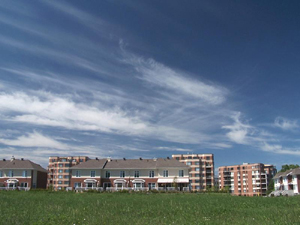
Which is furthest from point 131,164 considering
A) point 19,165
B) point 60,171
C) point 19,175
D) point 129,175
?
point 60,171

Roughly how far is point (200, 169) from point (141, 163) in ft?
148

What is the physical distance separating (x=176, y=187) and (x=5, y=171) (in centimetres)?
3942

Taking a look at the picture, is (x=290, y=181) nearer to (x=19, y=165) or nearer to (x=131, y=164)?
(x=131, y=164)

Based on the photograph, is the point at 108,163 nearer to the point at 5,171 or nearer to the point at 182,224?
the point at 5,171

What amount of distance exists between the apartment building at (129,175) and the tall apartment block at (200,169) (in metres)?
41.3

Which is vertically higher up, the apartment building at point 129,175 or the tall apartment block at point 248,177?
the apartment building at point 129,175

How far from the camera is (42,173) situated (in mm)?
78125

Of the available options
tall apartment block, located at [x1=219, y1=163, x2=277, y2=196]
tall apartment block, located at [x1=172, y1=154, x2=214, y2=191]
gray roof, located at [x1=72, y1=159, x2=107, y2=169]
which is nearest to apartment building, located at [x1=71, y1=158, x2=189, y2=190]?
gray roof, located at [x1=72, y1=159, x2=107, y2=169]

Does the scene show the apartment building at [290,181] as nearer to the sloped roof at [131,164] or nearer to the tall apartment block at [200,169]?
the tall apartment block at [200,169]

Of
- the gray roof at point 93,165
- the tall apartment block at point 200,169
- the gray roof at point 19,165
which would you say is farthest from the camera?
the tall apartment block at point 200,169

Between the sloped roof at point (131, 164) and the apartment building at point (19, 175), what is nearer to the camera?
the sloped roof at point (131, 164)

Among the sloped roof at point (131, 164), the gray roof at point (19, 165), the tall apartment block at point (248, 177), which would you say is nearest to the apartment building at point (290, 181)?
the sloped roof at point (131, 164)

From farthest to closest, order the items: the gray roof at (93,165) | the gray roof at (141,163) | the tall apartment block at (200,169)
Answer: the tall apartment block at (200,169)
the gray roof at (93,165)
the gray roof at (141,163)

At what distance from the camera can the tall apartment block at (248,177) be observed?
134m
